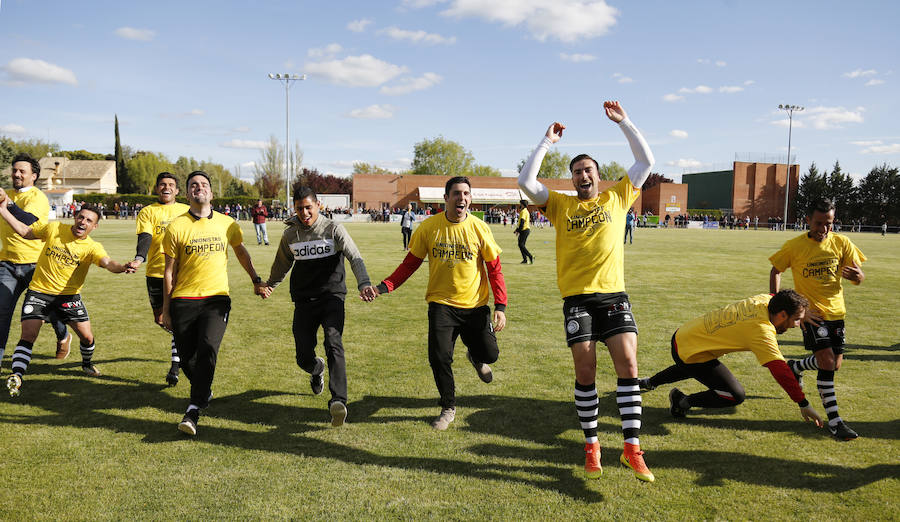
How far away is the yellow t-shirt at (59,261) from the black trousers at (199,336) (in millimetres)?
1650

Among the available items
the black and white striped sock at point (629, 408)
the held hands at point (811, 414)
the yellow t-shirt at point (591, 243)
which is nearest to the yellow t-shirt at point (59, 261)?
the yellow t-shirt at point (591, 243)

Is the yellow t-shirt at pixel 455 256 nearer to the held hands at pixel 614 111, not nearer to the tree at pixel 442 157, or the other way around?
the held hands at pixel 614 111

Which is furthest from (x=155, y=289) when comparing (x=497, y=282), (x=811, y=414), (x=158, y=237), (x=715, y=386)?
(x=811, y=414)

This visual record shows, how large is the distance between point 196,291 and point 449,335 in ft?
7.23

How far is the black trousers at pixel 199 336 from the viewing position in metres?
4.56

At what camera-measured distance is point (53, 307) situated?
5664 millimetres

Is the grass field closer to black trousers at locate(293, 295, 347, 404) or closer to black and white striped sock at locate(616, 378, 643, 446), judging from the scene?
black and white striped sock at locate(616, 378, 643, 446)

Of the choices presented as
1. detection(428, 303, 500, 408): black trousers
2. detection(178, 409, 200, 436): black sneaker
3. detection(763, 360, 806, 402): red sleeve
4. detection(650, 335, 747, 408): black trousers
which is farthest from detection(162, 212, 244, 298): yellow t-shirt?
detection(763, 360, 806, 402): red sleeve

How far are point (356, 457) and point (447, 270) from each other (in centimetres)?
169

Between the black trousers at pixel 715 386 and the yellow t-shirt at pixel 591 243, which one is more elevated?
the yellow t-shirt at pixel 591 243

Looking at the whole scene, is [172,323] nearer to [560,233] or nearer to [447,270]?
[447,270]

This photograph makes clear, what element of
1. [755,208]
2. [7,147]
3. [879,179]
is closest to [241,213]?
[7,147]

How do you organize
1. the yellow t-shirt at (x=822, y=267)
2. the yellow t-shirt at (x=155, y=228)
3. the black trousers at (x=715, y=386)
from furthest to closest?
the yellow t-shirt at (x=155, y=228) < the yellow t-shirt at (x=822, y=267) < the black trousers at (x=715, y=386)

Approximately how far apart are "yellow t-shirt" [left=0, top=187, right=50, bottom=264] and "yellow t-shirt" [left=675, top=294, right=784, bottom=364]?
255 inches
